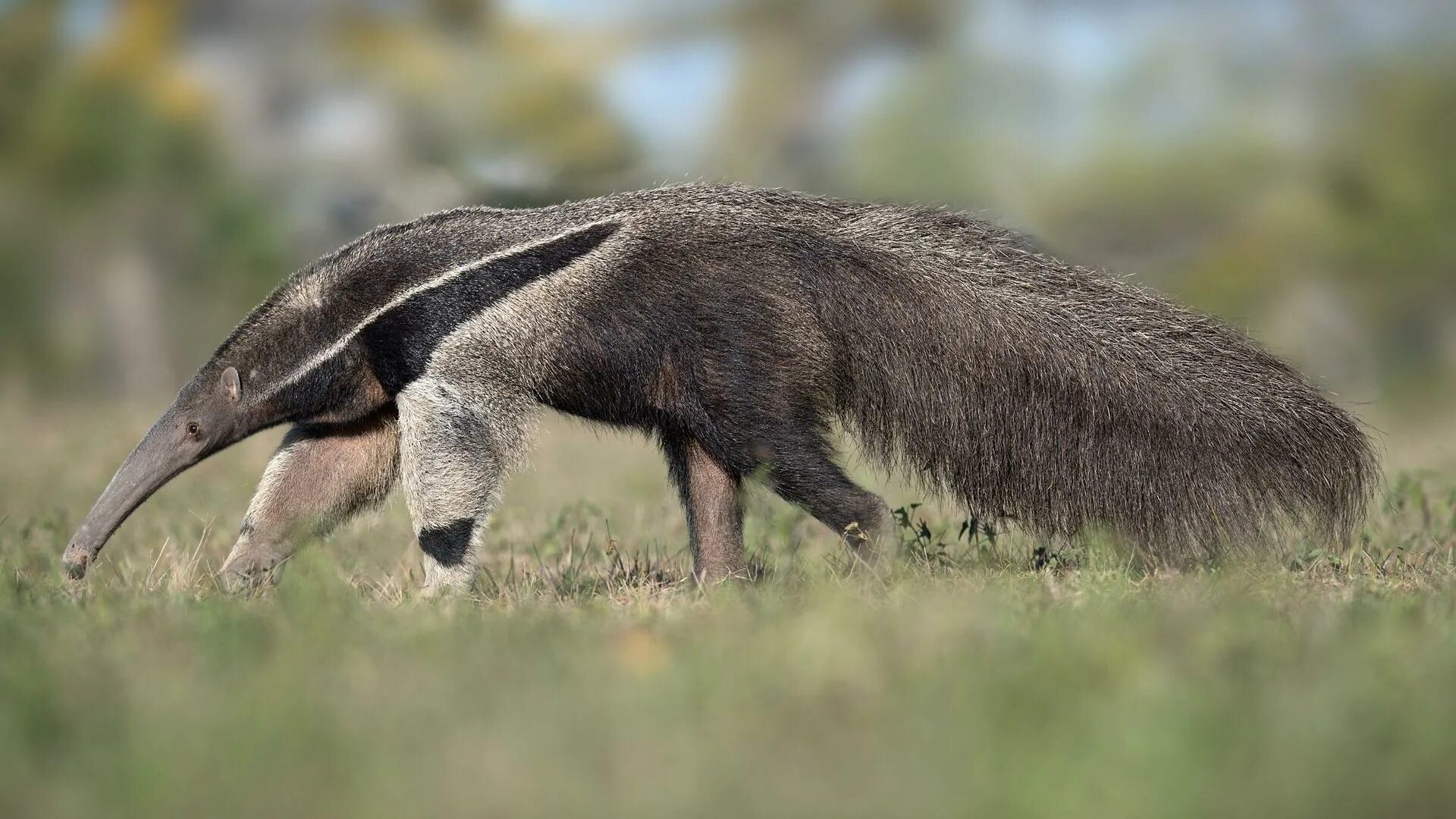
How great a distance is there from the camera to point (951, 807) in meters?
2.18

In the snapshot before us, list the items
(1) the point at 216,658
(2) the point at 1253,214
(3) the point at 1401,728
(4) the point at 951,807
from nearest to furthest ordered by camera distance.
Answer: (4) the point at 951,807 → (3) the point at 1401,728 → (1) the point at 216,658 → (2) the point at 1253,214

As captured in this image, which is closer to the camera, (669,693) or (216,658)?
(669,693)

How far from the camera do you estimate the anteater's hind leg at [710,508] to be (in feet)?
17.7

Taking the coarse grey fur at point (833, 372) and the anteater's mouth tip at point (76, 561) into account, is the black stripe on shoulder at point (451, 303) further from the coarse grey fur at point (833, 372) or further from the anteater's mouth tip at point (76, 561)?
the anteater's mouth tip at point (76, 561)

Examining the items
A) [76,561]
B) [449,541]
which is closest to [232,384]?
[76,561]

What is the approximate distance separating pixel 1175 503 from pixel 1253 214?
1650 centimetres

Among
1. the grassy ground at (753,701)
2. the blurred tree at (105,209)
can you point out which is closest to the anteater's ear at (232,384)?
the grassy ground at (753,701)

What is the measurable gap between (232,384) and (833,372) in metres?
2.32

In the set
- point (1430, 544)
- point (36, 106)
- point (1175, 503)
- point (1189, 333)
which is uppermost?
point (36, 106)

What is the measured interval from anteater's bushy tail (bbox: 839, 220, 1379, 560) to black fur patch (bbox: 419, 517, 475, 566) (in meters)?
1.44

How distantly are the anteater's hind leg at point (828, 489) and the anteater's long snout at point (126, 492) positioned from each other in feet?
7.79

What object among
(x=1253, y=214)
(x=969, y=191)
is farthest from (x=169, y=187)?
(x=1253, y=214)

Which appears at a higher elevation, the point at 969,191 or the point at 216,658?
the point at 969,191

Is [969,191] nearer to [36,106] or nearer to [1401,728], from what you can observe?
[36,106]
